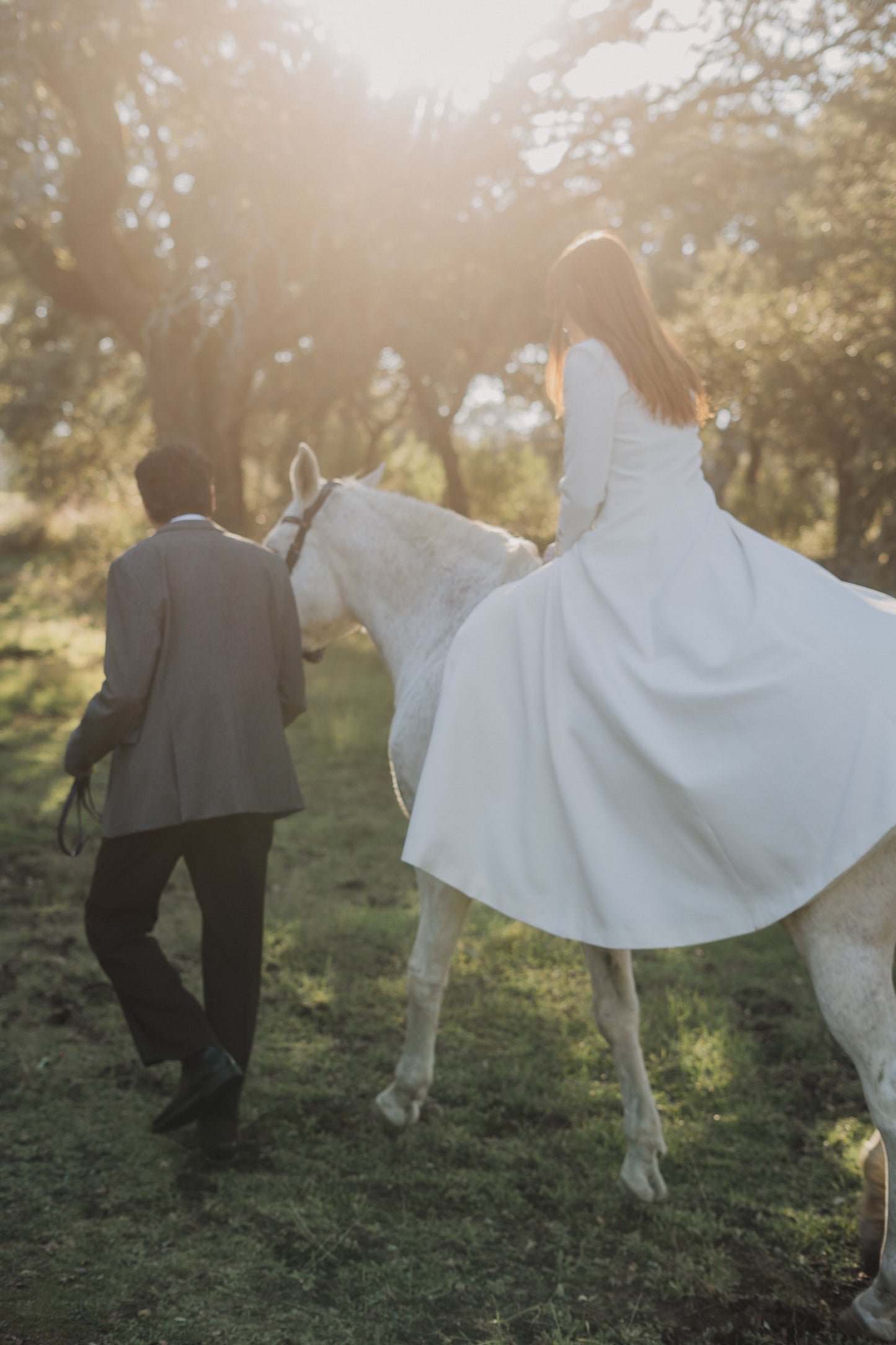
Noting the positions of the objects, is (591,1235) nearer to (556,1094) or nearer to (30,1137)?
(556,1094)

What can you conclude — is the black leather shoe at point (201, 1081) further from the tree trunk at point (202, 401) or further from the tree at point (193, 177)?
the tree at point (193, 177)

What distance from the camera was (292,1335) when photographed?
2488 millimetres

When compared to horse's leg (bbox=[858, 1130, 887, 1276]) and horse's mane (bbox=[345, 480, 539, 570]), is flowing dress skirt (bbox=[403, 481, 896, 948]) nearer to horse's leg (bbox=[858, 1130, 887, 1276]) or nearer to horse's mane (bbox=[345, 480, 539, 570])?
horse's mane (bbox=[345, 480, 539, 570])

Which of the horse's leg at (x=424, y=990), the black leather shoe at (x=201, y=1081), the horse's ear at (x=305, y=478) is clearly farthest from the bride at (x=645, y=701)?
the horse's ear at (x=305, y=478)

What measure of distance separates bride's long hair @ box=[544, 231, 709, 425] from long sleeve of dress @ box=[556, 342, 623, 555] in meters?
0.08

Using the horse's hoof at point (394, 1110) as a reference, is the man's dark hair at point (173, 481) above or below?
above

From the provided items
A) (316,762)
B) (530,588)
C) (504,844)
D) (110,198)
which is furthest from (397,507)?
(110,198)

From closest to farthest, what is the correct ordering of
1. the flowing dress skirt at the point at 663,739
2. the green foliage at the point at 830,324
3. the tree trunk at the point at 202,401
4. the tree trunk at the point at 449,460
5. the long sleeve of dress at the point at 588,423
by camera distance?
the flowing dress skirt at the point at 663,739 → the long sleeve of dress at the point at 588,423 → the green foliage at the point at 830,324 → the tree trunk at the point at 202,401 → the tree trunk at the point at 449,460

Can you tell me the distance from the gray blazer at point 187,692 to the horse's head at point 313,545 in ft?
2.26

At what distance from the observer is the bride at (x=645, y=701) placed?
2.34 metres

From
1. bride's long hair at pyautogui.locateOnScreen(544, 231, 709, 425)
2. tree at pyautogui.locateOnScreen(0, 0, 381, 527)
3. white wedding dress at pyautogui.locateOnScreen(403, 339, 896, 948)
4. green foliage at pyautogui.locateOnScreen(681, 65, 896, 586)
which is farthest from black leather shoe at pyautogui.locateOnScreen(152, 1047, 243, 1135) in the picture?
tree at pyautogui.locateOnScreen(0, 0, 381, 527)

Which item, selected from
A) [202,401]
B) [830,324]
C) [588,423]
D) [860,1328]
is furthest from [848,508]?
[860,1328]

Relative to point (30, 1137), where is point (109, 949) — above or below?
above

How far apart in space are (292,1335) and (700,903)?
62.1 inches
